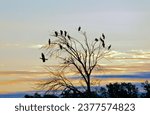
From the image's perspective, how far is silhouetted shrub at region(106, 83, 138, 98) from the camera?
1905 cm

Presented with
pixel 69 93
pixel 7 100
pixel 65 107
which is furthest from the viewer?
pixel 69 93

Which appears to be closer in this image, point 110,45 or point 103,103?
point 103,103

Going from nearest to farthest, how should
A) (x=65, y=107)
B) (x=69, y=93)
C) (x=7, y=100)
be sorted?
1. (x=65, y=107)
2. (x=7, y=100)
3. (x=69, y=93)

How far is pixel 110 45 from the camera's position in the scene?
2055cm

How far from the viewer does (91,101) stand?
11.5m

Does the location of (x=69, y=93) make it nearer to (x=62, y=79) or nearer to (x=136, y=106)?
(x=62, y=79)

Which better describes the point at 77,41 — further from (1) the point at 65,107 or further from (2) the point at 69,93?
(1) the point at 65,107

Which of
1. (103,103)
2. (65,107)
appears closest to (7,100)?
(65,107)

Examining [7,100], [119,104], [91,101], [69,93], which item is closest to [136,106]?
[119,104]

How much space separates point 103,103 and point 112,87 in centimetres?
942

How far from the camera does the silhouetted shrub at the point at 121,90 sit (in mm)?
19052

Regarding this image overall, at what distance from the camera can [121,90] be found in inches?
800

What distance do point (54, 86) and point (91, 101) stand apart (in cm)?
848

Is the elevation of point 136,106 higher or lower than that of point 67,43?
lower
